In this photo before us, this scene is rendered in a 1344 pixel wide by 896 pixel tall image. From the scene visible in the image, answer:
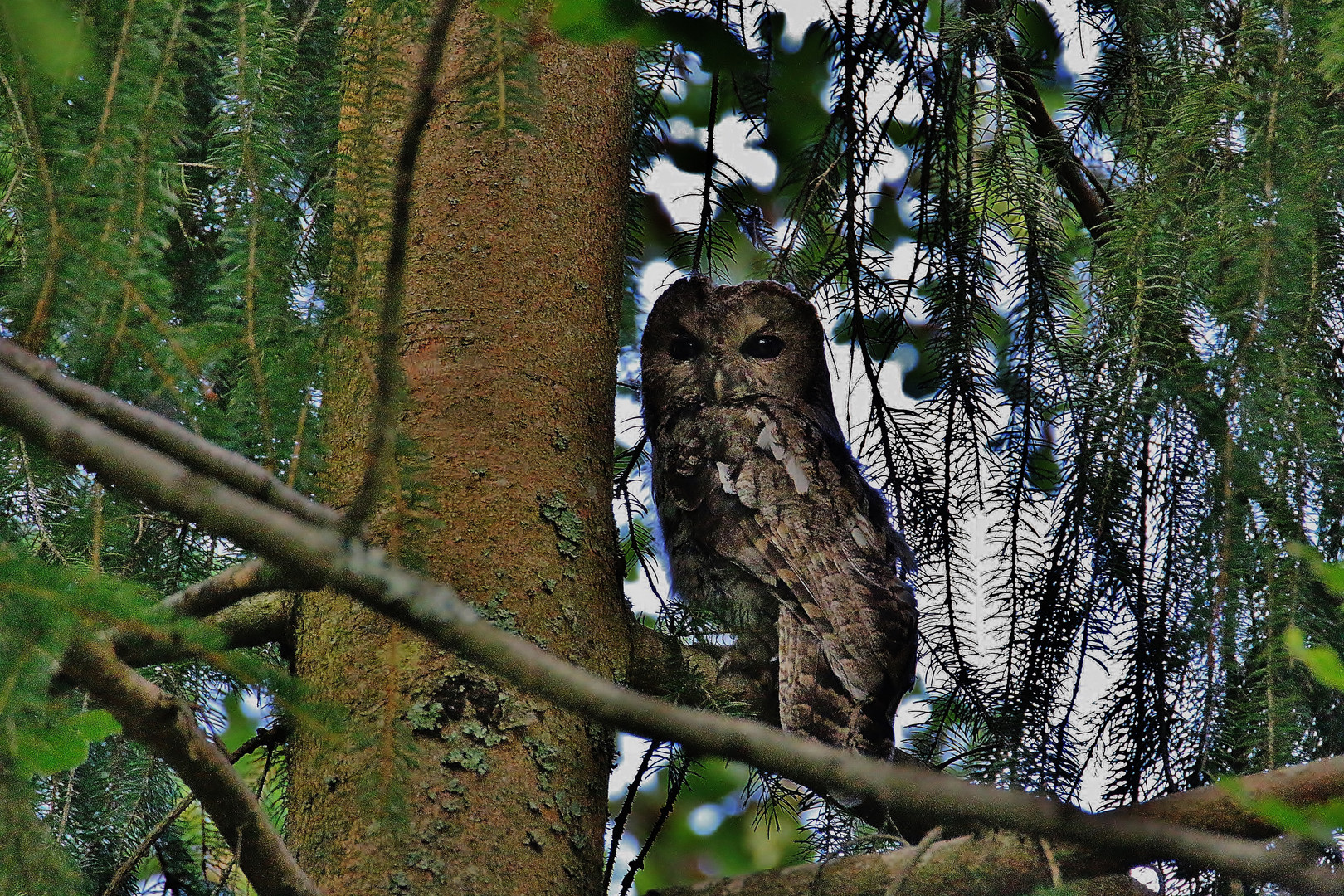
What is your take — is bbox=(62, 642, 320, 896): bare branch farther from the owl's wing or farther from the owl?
the owl's wing

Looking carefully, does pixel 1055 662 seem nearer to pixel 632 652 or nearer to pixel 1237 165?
pixel 632 652

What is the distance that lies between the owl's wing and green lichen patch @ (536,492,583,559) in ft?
2.33

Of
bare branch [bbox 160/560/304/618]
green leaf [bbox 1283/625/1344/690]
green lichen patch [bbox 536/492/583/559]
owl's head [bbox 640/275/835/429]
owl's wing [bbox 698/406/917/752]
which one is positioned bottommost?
green leaf [bbox 1283/625/1344/690]

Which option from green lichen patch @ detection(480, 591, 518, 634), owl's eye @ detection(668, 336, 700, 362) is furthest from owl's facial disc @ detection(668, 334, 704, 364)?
A: green lichen patch @ detection(480, 591, 518, 634)

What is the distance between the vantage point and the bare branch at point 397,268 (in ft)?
2.38

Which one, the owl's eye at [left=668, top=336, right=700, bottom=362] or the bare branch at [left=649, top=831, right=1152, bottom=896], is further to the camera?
the owl's eye at [left=668, top=336, right=700, bottom=362]

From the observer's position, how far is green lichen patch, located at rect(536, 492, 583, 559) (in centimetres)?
150

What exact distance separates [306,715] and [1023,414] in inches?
59.1

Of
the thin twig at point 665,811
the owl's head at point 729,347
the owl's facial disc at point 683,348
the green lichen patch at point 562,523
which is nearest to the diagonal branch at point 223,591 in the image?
the green lichen patch at point 562,523

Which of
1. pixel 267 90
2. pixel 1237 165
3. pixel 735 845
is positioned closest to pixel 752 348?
pixel 735 845

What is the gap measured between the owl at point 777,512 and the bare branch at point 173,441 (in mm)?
1208

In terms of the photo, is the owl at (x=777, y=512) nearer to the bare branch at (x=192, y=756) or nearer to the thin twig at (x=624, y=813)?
the thin twig at (x=624, y=813)

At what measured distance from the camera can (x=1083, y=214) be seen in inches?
88.6

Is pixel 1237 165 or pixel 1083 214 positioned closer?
pixel 1237 165
